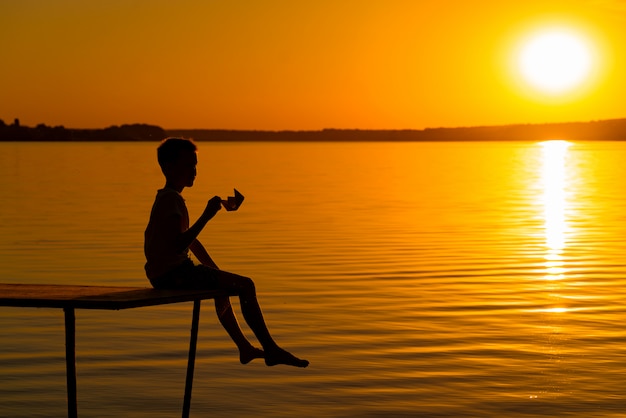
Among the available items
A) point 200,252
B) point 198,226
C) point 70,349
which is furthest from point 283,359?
point 70,349

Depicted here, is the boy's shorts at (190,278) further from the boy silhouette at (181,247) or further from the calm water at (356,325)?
the calm water at (356,325)

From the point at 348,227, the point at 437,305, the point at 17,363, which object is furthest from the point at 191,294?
the point at 348,227

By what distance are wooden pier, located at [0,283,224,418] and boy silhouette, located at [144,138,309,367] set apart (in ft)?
0.61

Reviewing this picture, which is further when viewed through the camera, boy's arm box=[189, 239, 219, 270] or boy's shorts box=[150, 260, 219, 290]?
boy's arm box=[189, 239, 219, 270]

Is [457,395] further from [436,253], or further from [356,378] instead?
[436,253]

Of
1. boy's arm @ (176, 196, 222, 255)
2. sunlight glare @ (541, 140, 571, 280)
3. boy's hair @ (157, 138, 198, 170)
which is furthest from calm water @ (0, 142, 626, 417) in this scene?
boy's hair @ (157, 138, 198, 170)

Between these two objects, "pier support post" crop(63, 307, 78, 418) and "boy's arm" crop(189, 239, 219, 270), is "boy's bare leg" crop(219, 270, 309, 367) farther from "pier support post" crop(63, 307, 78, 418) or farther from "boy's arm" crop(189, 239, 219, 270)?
"pier support post" crop(63, 307, 78, 418)

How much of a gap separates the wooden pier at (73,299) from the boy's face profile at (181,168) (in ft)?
2.75

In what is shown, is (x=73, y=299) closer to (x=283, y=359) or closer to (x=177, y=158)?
(x=177, y=158)

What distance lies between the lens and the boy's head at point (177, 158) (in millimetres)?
7996

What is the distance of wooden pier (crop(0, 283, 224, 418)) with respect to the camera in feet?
22.3

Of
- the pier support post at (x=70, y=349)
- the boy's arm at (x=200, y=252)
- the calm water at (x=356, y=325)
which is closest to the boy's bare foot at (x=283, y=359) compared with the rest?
the boy's arm at (x=200, y=252)

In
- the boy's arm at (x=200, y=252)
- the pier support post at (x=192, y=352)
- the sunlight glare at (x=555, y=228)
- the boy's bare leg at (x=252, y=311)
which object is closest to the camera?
the boy's bare leg at (x=252, y=311)

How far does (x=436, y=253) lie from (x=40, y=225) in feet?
35.6
